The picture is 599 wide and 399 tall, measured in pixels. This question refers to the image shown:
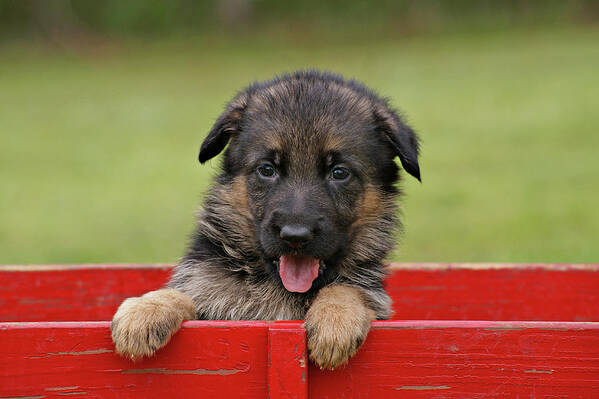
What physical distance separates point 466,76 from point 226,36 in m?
13.8

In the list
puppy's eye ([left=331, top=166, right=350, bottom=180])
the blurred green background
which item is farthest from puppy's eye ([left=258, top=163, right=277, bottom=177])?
the blurred green background

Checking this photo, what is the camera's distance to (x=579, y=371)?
284cm

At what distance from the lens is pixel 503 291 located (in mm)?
4344

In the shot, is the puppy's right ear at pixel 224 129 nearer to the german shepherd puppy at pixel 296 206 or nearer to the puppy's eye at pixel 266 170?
the german shepherd puppy at pixel 296 206

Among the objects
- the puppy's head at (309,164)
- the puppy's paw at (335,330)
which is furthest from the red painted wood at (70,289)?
the puppy's paw at (335,330)

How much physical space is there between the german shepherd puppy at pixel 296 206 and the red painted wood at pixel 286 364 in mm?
407

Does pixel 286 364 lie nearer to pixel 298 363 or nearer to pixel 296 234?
pixel 298 363

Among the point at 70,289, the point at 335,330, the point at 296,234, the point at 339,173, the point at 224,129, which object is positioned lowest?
the point at 70,289

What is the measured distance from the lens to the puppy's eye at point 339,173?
3699 millimetres

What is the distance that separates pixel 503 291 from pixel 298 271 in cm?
138

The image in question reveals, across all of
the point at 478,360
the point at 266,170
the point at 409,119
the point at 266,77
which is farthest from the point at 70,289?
the point at 266,77

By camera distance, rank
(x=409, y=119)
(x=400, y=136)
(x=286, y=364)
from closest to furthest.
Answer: (x=286, y=364), (x=400, y=136), (x=409, y=119)

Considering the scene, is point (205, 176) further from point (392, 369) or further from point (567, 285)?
point (392, 369)

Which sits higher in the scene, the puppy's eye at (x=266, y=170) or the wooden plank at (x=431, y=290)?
the puppy's eye at (x=266, y=170)
